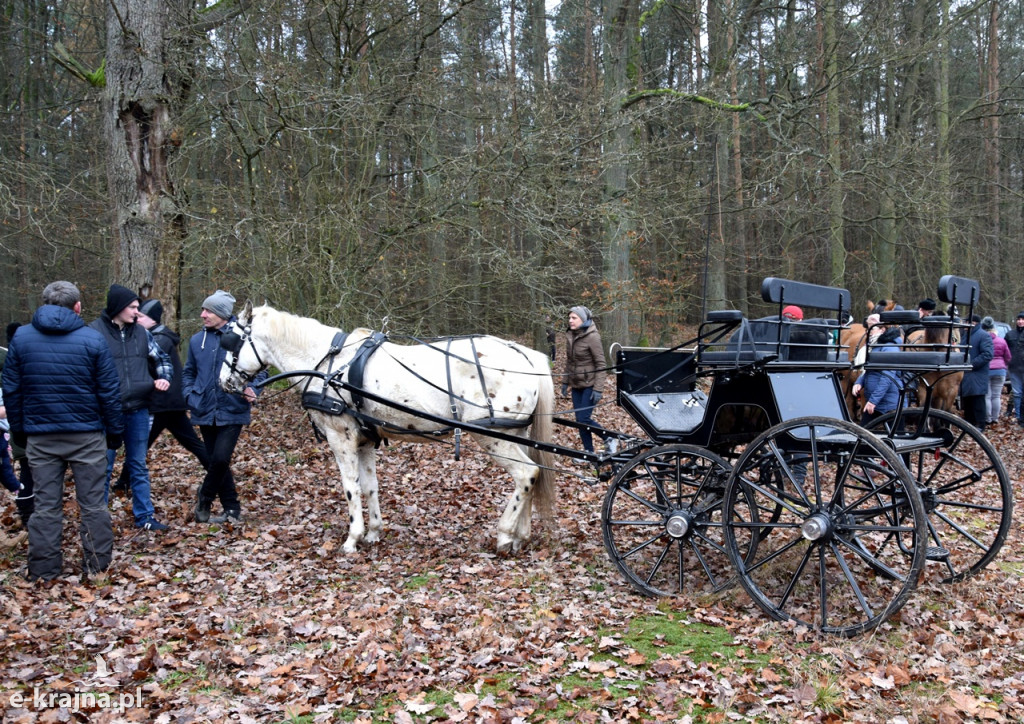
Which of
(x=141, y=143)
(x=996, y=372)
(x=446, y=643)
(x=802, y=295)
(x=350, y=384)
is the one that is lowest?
(x=446, y=643)

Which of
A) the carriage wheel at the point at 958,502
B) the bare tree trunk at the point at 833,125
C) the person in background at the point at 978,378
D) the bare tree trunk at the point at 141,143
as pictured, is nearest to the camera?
the carriage wheel at the point at 958,502

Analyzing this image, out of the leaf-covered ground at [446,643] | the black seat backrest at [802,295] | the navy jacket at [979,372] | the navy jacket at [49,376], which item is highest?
the black seat backrest at [802,295]

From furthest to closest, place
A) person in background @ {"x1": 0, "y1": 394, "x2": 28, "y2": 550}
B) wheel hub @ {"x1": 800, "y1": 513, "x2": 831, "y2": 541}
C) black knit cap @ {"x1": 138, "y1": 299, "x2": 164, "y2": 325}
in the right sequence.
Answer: black knit cap @ {"x1": 138, "y1": 299, "x2": 164, "y2": 325}
person in background @ {"x1": 0, "y1": 394, "x2": 28, "y2": 550}
wheel hub @ {"x1": 800, "y1": 513, "x2": 831, "y2": 541}

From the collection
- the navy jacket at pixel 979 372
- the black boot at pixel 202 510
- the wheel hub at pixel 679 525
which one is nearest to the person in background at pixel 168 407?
the black boot at pixel 202 510

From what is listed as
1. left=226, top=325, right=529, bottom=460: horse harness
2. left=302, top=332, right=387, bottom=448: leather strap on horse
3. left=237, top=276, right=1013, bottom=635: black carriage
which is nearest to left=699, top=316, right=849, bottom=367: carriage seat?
left=237, top=276, right=1013, bottom=635: black carriage

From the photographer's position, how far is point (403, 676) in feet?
13.3

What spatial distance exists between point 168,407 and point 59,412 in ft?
5.71

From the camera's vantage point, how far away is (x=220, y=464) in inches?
266

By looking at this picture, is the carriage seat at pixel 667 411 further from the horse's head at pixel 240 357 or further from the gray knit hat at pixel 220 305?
the gray knit hat at pixel 220 305

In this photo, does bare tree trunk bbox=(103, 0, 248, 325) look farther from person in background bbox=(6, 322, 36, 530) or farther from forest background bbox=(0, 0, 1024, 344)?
person in background bbox=(6, 322, 36, 530)

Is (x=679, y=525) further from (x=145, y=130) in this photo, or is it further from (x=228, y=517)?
(x=145, y=130)

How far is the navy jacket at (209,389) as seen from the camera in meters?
6.78

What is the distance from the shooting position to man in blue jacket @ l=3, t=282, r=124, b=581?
A: 5367mm
